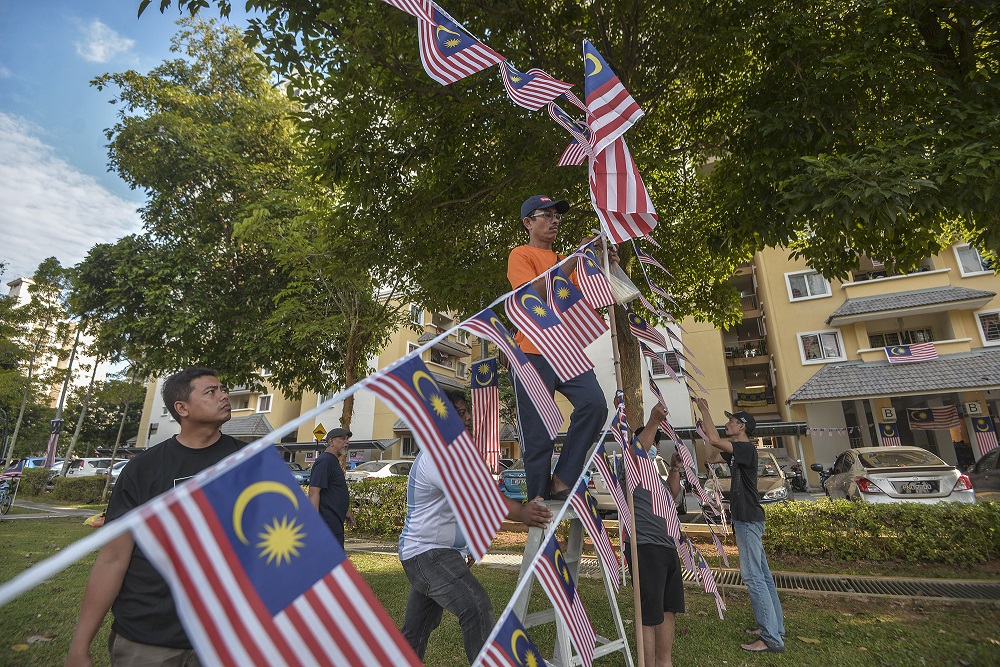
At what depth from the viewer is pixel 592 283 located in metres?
3.57

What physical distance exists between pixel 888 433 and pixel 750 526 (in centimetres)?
2255

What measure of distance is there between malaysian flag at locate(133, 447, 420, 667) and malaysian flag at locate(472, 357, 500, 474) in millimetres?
2339

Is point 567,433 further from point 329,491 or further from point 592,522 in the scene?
point 329,491

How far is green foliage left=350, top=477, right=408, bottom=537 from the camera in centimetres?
1238

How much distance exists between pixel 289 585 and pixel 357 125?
678 centimetres

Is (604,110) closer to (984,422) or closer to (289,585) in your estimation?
(289,585)

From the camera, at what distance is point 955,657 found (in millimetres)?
4473

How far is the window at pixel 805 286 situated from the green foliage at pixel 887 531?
62.5 feet

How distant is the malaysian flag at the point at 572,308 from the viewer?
333cm

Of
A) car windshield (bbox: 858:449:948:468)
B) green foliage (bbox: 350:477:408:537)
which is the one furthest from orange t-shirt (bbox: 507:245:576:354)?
car windshield (bbox: 858:449:948:468)

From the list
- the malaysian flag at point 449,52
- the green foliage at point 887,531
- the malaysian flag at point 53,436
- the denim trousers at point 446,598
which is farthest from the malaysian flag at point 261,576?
the malaysian flag at point 53,436

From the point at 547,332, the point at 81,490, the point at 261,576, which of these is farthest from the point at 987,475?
the point at 81,490

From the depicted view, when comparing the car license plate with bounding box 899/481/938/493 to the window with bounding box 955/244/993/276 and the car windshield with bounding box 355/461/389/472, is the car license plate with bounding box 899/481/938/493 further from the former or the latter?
the window with bounding box 955/244/993/276

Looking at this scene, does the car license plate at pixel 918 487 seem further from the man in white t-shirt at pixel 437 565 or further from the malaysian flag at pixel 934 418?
the malaysian flag at pixel 934 418
